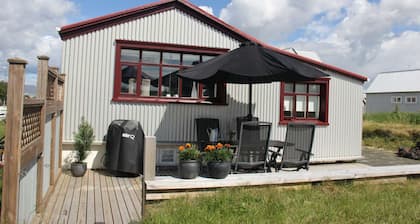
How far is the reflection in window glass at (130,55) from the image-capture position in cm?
667

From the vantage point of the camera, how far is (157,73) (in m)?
6.87

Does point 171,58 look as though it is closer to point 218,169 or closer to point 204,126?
point 204,126

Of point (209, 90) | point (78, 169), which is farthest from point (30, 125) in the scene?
point (209, 90)

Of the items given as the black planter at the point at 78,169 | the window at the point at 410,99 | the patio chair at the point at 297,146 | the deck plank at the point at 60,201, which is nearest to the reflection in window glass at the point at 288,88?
the patio chair at the point at 297,146

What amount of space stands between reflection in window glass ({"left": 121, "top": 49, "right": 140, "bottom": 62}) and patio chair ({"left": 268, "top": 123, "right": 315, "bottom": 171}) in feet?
11.9

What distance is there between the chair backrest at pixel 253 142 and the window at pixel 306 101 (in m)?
3.46

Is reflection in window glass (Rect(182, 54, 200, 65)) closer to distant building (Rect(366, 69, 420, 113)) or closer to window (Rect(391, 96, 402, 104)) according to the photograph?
distant building (Rect(366, 69, 420, 113))

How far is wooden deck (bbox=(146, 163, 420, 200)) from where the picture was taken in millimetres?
3746

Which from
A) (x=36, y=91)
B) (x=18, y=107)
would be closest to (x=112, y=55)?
(x=36, y=91)

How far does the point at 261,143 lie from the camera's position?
15.0ft

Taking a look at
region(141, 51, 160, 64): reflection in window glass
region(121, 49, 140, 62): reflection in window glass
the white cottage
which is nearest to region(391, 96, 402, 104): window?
the white cottage

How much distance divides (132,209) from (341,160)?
20.2 ft

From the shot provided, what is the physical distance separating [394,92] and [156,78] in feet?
113

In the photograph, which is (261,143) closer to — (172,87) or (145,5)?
(172,87)
